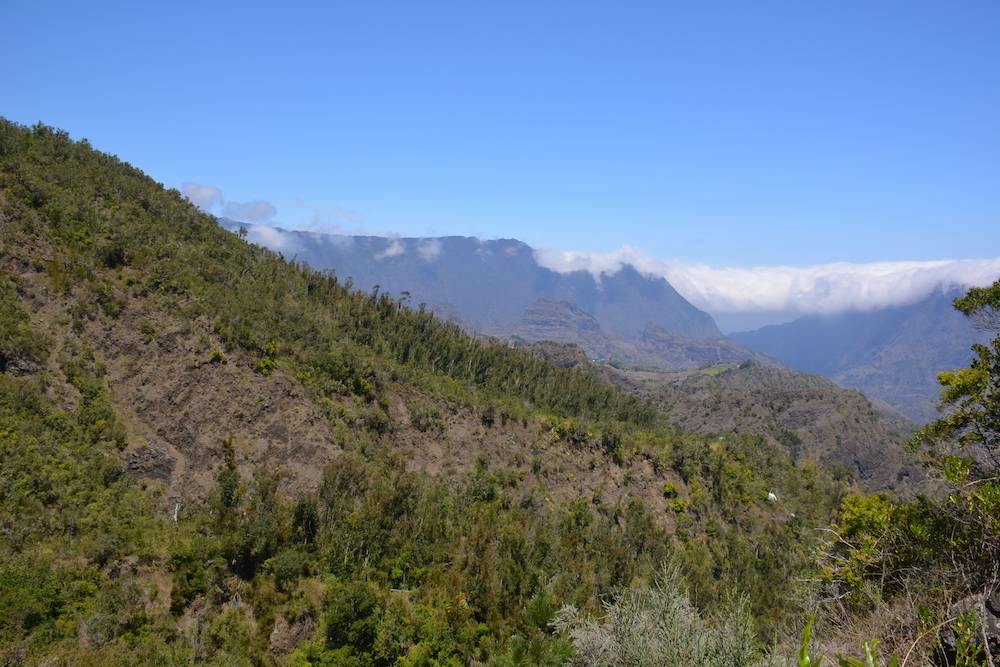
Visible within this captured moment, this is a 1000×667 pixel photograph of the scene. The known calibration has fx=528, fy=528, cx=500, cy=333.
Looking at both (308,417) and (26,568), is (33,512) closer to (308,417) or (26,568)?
(26,568)

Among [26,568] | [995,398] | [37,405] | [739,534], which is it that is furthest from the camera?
[739,534]

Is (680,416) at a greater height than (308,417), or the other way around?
(308,417)

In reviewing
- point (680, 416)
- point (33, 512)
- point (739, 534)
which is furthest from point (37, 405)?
point (680, 416)

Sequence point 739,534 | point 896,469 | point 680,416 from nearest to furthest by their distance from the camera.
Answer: point 739,534, point 896,469, point 680,416

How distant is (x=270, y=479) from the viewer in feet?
76.7

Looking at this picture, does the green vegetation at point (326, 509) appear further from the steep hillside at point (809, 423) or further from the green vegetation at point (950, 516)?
the steep hillside at point (809, 423)

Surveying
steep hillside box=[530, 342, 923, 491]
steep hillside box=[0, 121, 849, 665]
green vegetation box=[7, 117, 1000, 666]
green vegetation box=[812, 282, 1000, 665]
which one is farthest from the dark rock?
steep hillside box=[530, 342, 923, 491]

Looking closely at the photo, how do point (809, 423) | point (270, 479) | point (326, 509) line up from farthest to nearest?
point (809, 423)
point (270, 479)
point (326, 509)

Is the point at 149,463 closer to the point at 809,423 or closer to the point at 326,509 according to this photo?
the point at 326,509

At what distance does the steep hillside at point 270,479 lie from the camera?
16.6 m

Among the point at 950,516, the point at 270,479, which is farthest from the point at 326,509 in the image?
the point at 950,516

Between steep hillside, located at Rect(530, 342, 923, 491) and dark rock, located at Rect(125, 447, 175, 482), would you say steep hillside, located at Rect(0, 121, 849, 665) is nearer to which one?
dark rock, located at Rect(125, 447, 175, 482)

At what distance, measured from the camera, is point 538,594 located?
2072cm

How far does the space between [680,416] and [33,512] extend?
118770 millimetres
